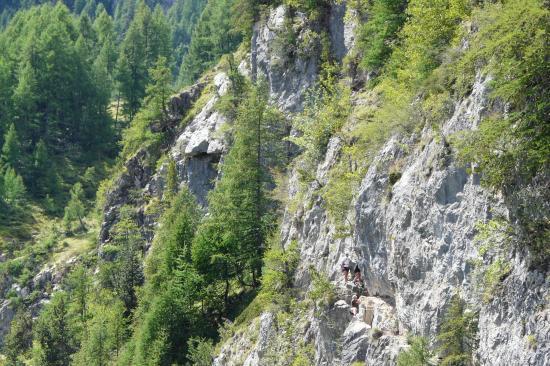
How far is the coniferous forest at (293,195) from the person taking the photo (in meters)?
19.6

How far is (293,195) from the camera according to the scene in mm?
41562

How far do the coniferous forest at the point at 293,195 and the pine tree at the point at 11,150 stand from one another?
241 mm

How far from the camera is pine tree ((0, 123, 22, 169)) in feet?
287

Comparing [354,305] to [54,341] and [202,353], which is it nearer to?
[202,353]

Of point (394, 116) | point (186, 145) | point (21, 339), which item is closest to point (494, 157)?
point (394, 116)

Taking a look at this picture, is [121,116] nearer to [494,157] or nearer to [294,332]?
[294,332]

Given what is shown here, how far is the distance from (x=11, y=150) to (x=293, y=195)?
58.1 metres

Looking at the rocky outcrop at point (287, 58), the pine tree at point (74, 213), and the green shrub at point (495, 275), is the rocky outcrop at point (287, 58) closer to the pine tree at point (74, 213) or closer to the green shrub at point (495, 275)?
the green shrub at point (495, 275)

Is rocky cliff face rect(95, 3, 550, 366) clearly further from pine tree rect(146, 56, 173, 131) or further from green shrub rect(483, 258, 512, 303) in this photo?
pine tree rect(146, 56, 173, 131)

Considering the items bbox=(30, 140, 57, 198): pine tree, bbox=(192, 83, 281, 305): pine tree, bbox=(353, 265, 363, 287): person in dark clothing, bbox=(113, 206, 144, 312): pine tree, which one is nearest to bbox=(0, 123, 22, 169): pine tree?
bbox=(30, 140, 57, 198): pine tree

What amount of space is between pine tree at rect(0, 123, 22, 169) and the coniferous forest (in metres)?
0.24

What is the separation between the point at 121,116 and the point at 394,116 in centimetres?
8115

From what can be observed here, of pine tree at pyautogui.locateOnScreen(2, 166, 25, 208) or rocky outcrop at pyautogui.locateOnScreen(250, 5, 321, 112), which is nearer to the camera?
rocky outcrop at pyautogui.locateOnScreen(250, 5, 321, 112)

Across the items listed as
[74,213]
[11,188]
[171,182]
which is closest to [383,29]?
[171,182]
